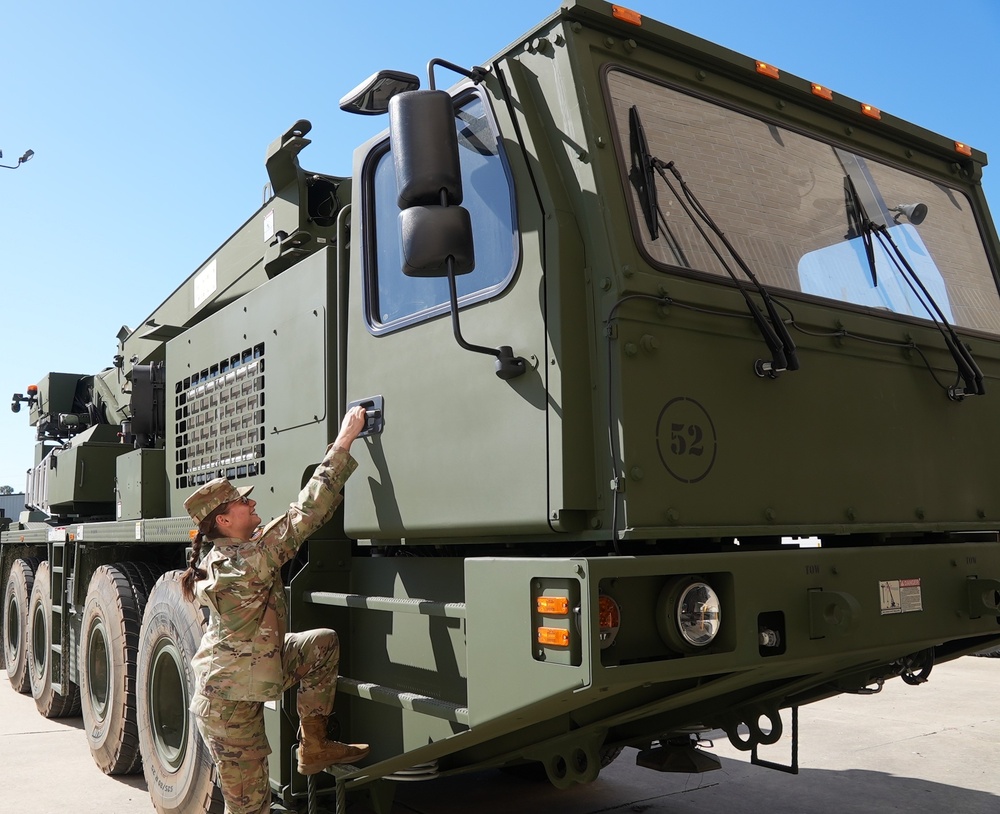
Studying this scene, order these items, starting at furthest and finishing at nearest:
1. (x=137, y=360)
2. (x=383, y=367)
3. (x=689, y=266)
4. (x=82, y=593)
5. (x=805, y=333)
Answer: (x=137, y=360)
(x=82, y=593)
(x=383, y=367)
(x=805, y=333)
(x=689, y=266)

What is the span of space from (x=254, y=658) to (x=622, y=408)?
1775 mm

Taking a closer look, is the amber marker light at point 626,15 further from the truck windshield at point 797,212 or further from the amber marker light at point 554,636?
the amber marker light at point 554,636

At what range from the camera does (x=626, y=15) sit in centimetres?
328

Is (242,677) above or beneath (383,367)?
beneath

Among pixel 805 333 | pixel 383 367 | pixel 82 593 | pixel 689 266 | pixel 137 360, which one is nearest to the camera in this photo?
pixel 689 266

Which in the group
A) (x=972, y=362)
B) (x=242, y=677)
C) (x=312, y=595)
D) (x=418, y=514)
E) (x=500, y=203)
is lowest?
(x=242, y=677)

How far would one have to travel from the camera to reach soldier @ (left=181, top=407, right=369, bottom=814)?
11.9 feet

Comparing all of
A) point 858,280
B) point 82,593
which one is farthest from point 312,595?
point 82,593

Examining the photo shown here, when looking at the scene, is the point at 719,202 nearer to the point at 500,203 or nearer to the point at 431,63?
the point at 500,203

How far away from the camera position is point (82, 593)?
680cm

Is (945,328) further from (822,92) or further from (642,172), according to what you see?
(642,172)

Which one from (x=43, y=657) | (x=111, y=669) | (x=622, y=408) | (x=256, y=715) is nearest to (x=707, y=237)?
(x=622, y=408)

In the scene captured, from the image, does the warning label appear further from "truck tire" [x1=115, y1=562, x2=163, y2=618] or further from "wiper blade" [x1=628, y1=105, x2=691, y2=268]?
"truck tire" [x1=115, y1=562, x2=163, y2=618]

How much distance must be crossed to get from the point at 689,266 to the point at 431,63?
A: 1044 mm
